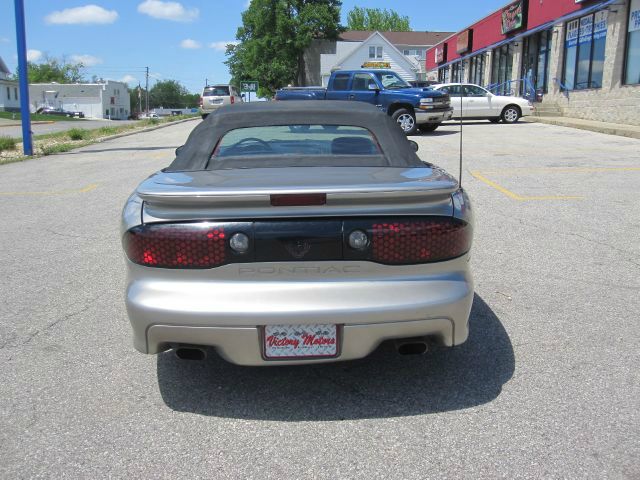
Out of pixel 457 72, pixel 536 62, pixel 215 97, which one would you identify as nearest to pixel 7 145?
pixel 215 97

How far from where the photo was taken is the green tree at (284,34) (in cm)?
6644

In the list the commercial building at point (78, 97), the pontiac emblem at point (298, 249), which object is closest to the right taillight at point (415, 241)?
the pontiac emblem at point (298, 249)

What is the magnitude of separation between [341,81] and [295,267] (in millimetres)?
17318

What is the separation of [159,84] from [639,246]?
178m

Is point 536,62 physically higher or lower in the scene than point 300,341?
higher

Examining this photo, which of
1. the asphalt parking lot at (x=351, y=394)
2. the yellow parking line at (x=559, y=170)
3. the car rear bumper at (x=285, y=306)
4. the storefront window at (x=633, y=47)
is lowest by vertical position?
the asphalt parking lot at (x=351, y=394)

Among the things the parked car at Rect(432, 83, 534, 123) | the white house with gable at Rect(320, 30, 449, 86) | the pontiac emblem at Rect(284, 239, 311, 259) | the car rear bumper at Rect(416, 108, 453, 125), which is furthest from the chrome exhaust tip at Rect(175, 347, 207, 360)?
the white house with gable at Rect(320, 30, 449, 86)

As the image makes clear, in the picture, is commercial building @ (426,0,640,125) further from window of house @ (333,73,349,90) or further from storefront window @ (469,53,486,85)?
window of house @ (333,73,349,90)

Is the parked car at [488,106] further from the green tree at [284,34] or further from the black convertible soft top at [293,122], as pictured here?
the green tree at [284,34]

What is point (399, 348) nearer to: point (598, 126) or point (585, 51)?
point (598, 126)

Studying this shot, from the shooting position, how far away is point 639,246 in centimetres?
609

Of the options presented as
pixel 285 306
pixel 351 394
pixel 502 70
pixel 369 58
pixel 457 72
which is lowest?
pixel 351 394

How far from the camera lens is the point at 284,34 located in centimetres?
6669

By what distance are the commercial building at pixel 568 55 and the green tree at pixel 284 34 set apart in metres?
32.3
